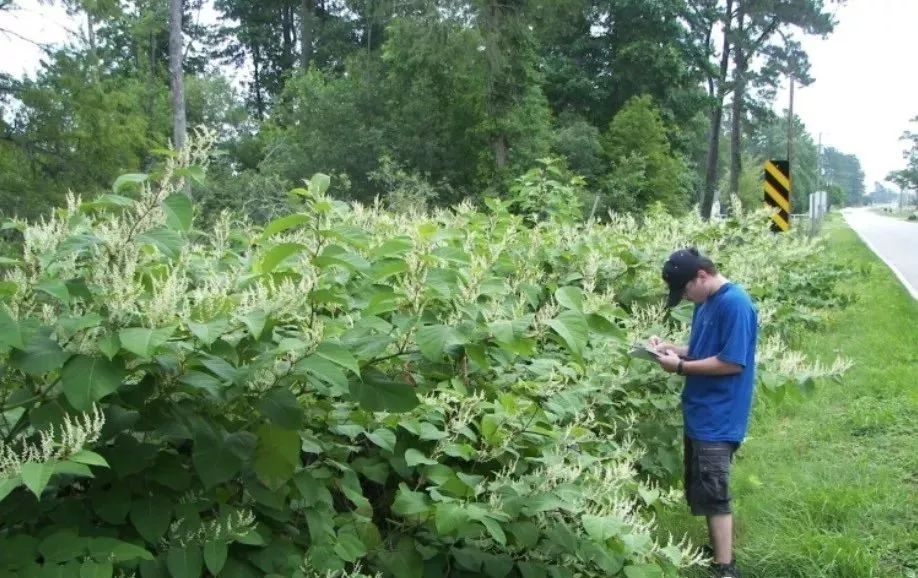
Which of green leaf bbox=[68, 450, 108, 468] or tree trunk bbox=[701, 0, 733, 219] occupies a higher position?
tree trunk bbox=[701, 0, 733, 219]

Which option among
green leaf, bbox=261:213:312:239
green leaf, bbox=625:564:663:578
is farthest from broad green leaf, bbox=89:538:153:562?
green leaf, bbox=625:564:663:578

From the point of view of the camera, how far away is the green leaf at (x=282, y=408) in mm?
2018

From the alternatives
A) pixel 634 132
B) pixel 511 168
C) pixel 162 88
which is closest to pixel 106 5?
pixel 511 168

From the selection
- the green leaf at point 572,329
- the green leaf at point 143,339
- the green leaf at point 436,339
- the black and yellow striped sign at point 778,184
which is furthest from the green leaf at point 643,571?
the black and yellow striped sign at point 778,184

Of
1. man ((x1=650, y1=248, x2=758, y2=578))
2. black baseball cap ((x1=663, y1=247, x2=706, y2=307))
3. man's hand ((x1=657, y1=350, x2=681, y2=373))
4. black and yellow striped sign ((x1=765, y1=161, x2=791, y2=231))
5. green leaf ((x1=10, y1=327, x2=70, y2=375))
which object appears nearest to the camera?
green leaf ((x1=10, y1=327, x2=70, y2=375))

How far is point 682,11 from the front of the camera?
3438 cm

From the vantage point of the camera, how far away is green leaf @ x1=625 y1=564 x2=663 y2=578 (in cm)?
254

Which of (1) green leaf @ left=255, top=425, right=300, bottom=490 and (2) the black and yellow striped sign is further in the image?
(2) the black and yellow striped sign

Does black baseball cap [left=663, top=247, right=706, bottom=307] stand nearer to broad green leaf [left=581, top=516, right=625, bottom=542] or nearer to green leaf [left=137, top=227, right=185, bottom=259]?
broad green leaf [left=581, top=516, right=625, bottom=542]

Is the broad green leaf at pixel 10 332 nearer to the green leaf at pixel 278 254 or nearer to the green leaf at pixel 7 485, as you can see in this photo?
the green leaf at pixel 7 485

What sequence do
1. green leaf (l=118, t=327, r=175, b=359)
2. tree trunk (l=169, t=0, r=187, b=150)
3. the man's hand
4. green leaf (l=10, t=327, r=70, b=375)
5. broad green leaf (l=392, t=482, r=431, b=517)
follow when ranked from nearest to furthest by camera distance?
green leaf (l=118, t=327, r=175, b=359) → green leaf (l=10, t=327, r=70, b=375) → broad green leaf (l=392, t=482, r=431, b=517) → the man's hand → tree trunk (l=169, t=0, r=187, b=150)

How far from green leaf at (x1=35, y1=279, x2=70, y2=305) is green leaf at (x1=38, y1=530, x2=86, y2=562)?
54 centimetres

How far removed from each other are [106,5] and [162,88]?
22109 mm

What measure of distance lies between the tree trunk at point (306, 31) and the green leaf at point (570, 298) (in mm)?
42997
